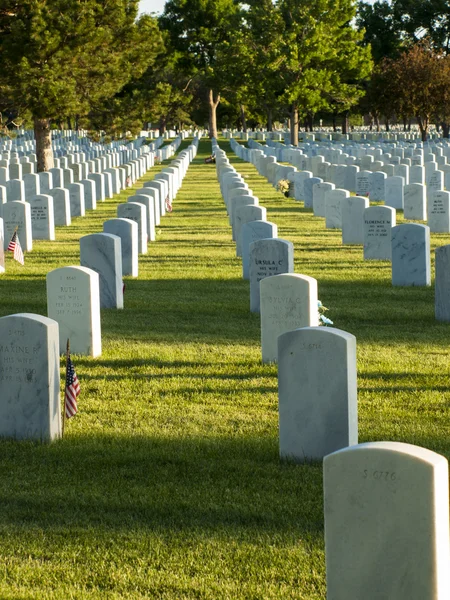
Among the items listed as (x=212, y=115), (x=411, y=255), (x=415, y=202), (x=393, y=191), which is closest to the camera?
(x=411, y=255)

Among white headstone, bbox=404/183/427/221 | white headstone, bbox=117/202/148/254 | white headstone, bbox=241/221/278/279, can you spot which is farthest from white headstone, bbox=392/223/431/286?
white headstone, bbox=404/183/427/221

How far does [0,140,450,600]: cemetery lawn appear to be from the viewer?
591cm

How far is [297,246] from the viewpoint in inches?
780

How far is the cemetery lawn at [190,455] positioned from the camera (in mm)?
5906

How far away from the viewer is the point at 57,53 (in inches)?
1302

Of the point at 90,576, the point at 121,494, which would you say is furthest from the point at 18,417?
the point at 90,576

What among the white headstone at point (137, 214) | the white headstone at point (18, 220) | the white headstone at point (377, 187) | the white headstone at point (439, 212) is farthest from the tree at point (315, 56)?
the white headstone at point (18, 220)

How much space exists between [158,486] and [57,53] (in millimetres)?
27641

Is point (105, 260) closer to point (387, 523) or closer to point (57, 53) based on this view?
point (387, 523)

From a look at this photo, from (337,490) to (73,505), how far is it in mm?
2450

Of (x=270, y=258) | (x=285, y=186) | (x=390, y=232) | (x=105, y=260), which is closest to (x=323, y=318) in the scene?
(x=270, y=258)

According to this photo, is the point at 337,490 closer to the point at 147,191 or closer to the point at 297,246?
the point at 297,246

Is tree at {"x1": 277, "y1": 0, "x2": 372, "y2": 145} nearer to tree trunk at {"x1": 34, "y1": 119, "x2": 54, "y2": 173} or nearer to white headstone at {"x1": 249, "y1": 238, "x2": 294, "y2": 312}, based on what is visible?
tree trunk at {"x1": 34, "y1": 119, "x2": 54, "y2": 173}

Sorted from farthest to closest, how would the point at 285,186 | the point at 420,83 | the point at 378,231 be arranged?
the point at 420,83 → the point at 285,186 → the point at 378,231
